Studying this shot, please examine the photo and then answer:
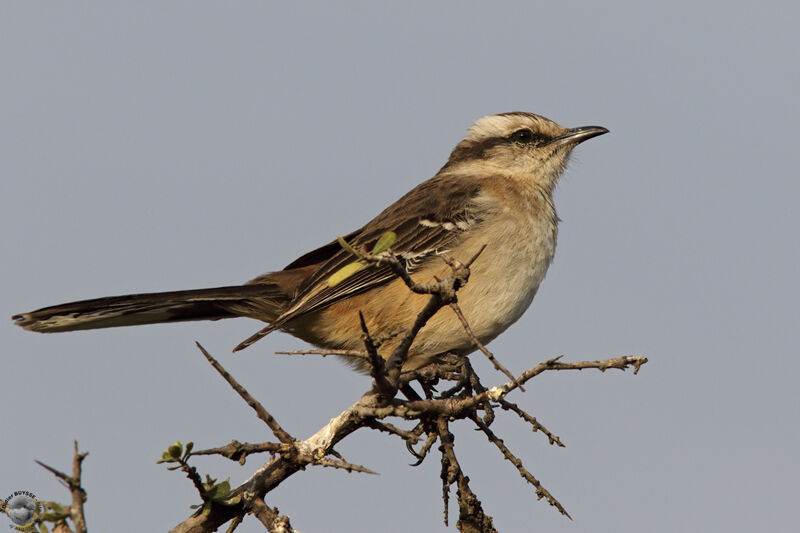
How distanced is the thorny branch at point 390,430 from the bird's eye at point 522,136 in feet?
12.0

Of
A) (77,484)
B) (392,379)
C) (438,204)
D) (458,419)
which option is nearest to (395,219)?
(438,204)

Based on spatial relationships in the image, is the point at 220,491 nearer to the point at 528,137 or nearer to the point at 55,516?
the point at 55,516

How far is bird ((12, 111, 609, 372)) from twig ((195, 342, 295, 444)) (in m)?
1.65

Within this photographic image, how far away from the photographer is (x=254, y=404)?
3988mm

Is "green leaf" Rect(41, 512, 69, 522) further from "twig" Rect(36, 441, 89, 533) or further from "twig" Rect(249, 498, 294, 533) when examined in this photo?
"twig" Rect(249, 498, 294, 533)

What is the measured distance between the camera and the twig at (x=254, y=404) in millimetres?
3705

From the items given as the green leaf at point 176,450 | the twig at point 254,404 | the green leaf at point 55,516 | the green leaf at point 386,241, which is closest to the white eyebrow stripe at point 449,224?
the twig at point 254,404

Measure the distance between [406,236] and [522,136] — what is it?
6.51 ft

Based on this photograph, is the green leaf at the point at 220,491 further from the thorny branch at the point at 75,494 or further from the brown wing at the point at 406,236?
the brown wing at the point at 406,236

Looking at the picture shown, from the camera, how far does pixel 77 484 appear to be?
→ 2.66m

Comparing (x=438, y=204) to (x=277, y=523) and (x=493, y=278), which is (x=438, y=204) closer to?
(x=493, y=278)

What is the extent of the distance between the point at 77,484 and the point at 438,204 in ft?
16.2

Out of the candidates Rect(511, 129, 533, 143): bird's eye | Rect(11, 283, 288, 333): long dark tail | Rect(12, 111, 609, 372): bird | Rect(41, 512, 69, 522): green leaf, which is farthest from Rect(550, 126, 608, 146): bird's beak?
Rect(41, 512, 69, 522): green leaf

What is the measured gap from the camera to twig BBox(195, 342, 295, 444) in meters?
3.71
